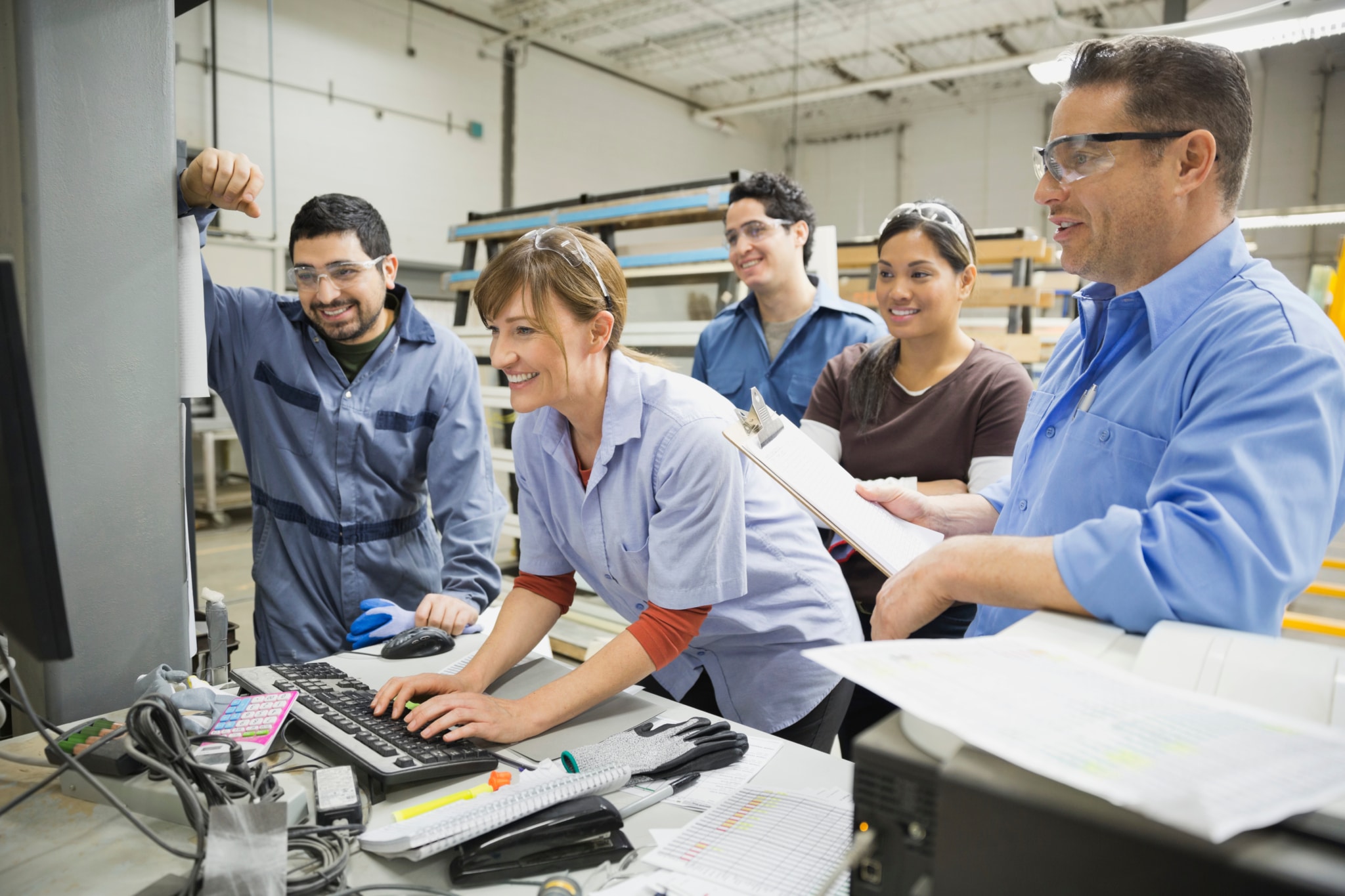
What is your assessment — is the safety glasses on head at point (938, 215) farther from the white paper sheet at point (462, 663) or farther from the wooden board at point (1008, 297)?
the wooden board at point (1008, 297)

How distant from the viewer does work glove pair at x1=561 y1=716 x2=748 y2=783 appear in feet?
3.61

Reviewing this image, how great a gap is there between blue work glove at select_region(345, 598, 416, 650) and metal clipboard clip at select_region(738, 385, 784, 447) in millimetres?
868

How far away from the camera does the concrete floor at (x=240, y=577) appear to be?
4590mm

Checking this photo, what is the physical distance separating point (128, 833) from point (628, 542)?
2.54 feet

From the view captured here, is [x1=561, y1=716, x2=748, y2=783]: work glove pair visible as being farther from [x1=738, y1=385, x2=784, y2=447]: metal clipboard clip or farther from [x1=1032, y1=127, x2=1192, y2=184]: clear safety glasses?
[x1=1032, y1=127, x2=1192, y2=184]: clear safety glasses

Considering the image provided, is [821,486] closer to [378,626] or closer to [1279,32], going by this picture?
[378,626]

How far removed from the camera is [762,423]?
1251 millimetres

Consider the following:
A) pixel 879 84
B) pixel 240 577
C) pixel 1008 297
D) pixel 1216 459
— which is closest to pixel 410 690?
pixel 1216 459

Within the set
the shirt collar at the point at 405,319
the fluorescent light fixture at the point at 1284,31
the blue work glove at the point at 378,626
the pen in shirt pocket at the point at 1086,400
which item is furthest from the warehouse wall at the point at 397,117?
the pen in shirt pocket at the point at 1086,400

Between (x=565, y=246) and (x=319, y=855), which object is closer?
(x=319, y=855)

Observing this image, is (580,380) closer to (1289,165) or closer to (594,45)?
(594,45)

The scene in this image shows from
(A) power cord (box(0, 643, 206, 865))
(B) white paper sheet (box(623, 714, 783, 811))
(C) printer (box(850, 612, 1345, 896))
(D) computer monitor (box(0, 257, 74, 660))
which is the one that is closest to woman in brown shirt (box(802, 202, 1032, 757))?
(B) white paper sheet (box(623, 714, 783, 811))

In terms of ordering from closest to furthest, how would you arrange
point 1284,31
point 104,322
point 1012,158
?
1. point 104,322
2. point 1284,31
3. point 1012,158

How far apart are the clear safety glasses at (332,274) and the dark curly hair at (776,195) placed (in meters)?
1.30
